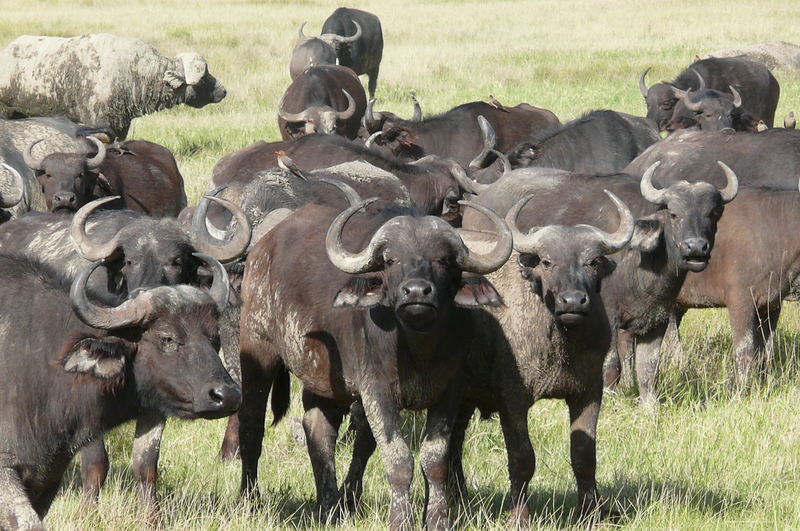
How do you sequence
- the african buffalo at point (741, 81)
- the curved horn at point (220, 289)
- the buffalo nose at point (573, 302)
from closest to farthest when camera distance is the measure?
the curved horn at point (220, 289) < the buffalo nose at point (573, 302) < the african buffalo at point (741, 81)

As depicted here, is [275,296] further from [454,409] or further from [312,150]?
[312,150]

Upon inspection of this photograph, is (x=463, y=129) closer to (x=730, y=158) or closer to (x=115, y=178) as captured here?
(x=730, y=158)

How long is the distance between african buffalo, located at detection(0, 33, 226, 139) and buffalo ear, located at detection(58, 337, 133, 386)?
43.7 ft

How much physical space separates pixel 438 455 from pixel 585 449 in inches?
31.6

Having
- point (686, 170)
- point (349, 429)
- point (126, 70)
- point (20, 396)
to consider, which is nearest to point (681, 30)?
point (126, 70)

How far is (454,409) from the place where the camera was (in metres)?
6.32

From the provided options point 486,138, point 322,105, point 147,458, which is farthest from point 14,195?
point 322,105

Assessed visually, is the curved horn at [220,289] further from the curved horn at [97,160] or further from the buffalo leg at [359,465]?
the curved horn at [97,160]

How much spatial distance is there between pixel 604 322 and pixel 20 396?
301 centimetres

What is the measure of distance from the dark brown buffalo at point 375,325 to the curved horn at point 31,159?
3838 mm

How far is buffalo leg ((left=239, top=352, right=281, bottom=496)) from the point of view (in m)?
7.12

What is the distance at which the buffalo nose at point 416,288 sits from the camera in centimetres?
568

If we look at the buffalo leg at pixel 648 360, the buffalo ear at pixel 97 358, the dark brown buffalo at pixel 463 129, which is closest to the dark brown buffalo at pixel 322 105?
the dark brown buffalo at pixel 463 129

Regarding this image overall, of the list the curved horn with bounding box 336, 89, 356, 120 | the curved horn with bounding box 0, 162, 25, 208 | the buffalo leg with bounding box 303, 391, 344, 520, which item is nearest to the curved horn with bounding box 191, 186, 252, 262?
the buffalo leg with bounding box 303, 391, 344, 520
